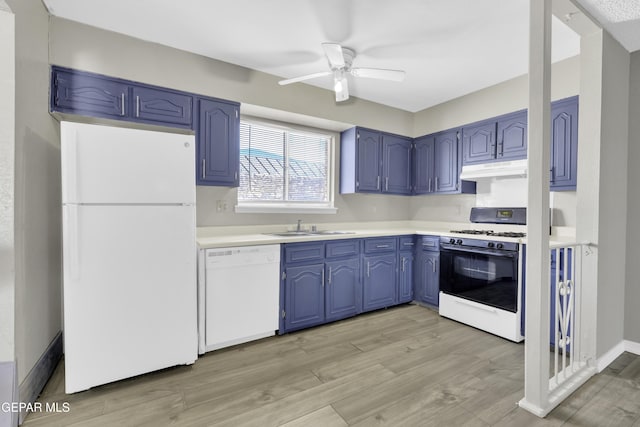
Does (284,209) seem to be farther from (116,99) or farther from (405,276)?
(116,99)

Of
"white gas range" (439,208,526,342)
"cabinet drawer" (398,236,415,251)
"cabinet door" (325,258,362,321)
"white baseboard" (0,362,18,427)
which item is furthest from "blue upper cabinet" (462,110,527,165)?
"white baseboard" (0,362,18,427)

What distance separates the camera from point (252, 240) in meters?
2.68

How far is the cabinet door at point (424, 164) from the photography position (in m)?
4.07

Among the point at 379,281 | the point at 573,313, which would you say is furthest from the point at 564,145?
the point at 379,281

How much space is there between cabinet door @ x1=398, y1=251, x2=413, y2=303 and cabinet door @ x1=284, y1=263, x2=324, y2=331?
3.72 ft

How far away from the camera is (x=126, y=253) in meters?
2.02

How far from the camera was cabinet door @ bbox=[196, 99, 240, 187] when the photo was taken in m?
2.76

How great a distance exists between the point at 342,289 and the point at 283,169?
5.14ft

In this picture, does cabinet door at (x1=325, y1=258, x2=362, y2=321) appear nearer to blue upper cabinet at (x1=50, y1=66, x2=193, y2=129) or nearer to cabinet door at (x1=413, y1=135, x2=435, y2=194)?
cabinet door at (x1=413, y1=135, x2=435, y2=194)

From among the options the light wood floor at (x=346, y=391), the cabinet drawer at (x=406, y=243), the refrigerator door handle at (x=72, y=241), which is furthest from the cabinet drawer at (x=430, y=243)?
the refrigerator door handle at (x=72, y=241)

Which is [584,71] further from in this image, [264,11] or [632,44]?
[264,11]

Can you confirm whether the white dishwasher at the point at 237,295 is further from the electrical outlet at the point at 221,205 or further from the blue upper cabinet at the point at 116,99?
the blue upper cabinet at the point at 116,99

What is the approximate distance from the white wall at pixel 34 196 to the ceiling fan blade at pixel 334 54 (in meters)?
1.85

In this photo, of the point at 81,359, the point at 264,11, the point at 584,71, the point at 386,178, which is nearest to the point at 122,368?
the point at 81,359
